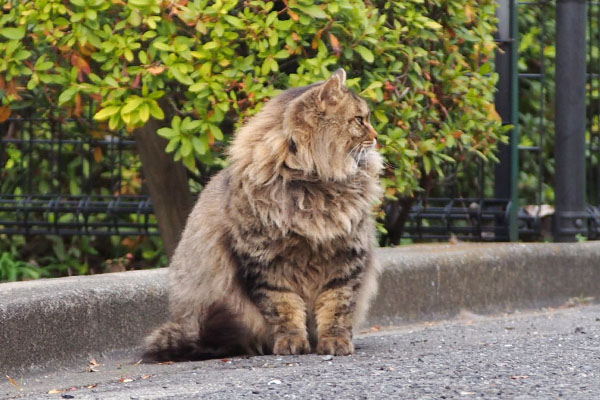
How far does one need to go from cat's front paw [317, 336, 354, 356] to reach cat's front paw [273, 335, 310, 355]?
0.07 meters

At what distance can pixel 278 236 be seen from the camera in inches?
184

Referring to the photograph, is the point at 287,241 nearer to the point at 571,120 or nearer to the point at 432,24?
the point at 432,24

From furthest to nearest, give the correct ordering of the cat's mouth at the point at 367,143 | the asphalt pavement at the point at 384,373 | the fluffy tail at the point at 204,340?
the cat's mouth at the point at 367,143 → the fluffy tail at the point at 204,340 → the asphalt pavement at the point at 384,373

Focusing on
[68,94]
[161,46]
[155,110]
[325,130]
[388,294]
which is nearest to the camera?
[325,130]

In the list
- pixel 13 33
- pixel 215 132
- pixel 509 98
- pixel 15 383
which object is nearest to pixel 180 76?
pixel 215 132

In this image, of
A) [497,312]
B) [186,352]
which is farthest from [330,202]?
[497,312]

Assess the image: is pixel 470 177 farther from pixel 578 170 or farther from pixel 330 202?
pixel 330 202

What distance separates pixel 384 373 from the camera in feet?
13.1

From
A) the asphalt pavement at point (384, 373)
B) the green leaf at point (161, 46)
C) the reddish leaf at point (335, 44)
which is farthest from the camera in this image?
the reddish leaf at point (335, 44)

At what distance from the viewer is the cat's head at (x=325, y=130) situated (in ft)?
15.6

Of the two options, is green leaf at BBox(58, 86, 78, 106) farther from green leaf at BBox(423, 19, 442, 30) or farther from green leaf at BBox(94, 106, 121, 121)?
green leaf at BBox(423, 19, 442, 30)

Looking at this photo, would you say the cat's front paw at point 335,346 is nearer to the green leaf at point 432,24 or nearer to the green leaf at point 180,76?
the green leaf at point 180,76

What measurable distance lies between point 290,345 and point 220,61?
1.39 m

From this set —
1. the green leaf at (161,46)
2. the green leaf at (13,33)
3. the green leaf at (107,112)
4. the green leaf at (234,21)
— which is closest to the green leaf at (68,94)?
the green leaf at (107,112)
